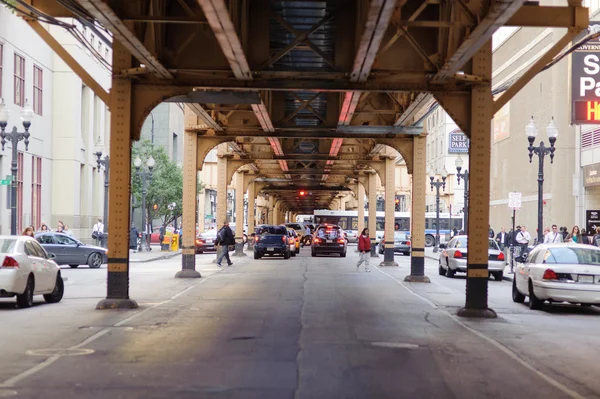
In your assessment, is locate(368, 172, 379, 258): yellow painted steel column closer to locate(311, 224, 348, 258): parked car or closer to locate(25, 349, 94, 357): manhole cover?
locate(311, 224, 348, 258): parked car

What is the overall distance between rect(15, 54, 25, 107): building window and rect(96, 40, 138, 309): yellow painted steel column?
3117 centimetres

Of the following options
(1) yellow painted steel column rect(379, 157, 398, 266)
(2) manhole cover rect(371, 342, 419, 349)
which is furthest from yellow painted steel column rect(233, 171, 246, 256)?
(2) manhole cover rect(371, 342, 419, 349)

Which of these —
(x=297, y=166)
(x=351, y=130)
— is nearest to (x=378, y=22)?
(x=351, y=130)

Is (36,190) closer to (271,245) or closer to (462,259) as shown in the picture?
(271,245)

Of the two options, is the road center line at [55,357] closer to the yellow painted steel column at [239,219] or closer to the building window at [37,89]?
the yellow painted steel column at [239,219]

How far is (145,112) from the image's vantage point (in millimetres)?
19859

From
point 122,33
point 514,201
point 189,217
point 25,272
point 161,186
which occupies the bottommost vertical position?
point 25,272

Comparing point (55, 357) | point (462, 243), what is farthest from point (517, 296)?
point (55, 357)

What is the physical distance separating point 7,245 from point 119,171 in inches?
115

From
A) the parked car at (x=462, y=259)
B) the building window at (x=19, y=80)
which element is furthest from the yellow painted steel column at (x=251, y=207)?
the parked car at (x=462, y=259)

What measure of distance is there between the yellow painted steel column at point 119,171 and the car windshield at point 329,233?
3388 centimetres

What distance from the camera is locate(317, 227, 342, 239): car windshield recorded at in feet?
175

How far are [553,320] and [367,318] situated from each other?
13.0ft

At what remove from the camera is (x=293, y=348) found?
43.7ft
